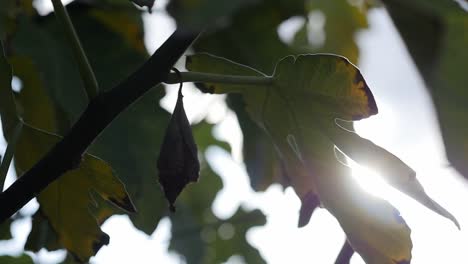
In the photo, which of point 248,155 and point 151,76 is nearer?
point 151,76

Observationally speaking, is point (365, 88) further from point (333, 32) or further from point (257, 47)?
point (333, 32)

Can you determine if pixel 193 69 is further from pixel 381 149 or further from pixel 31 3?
pixel 31 3

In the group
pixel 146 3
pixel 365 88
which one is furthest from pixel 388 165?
pixel 146 3

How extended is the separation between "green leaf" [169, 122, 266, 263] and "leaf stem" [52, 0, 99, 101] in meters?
0.54

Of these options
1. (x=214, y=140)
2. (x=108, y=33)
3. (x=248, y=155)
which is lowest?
(x=214, y=140)

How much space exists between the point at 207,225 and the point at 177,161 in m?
0.65

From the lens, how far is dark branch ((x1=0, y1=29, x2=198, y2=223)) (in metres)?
0.43

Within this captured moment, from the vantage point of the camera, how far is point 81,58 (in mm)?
464

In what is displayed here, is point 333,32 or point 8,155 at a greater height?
point 8,155

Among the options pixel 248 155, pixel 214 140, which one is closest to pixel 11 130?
pixel 248 155

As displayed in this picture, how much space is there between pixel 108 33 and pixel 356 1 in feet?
1.16

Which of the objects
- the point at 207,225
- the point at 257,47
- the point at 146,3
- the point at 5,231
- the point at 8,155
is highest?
the point at 146,3

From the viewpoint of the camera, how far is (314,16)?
929 mm

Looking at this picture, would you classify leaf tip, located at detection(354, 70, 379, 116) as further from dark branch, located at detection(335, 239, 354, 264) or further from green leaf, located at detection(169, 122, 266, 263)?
green leaf, located at detection(169, 122, 266, 263)
